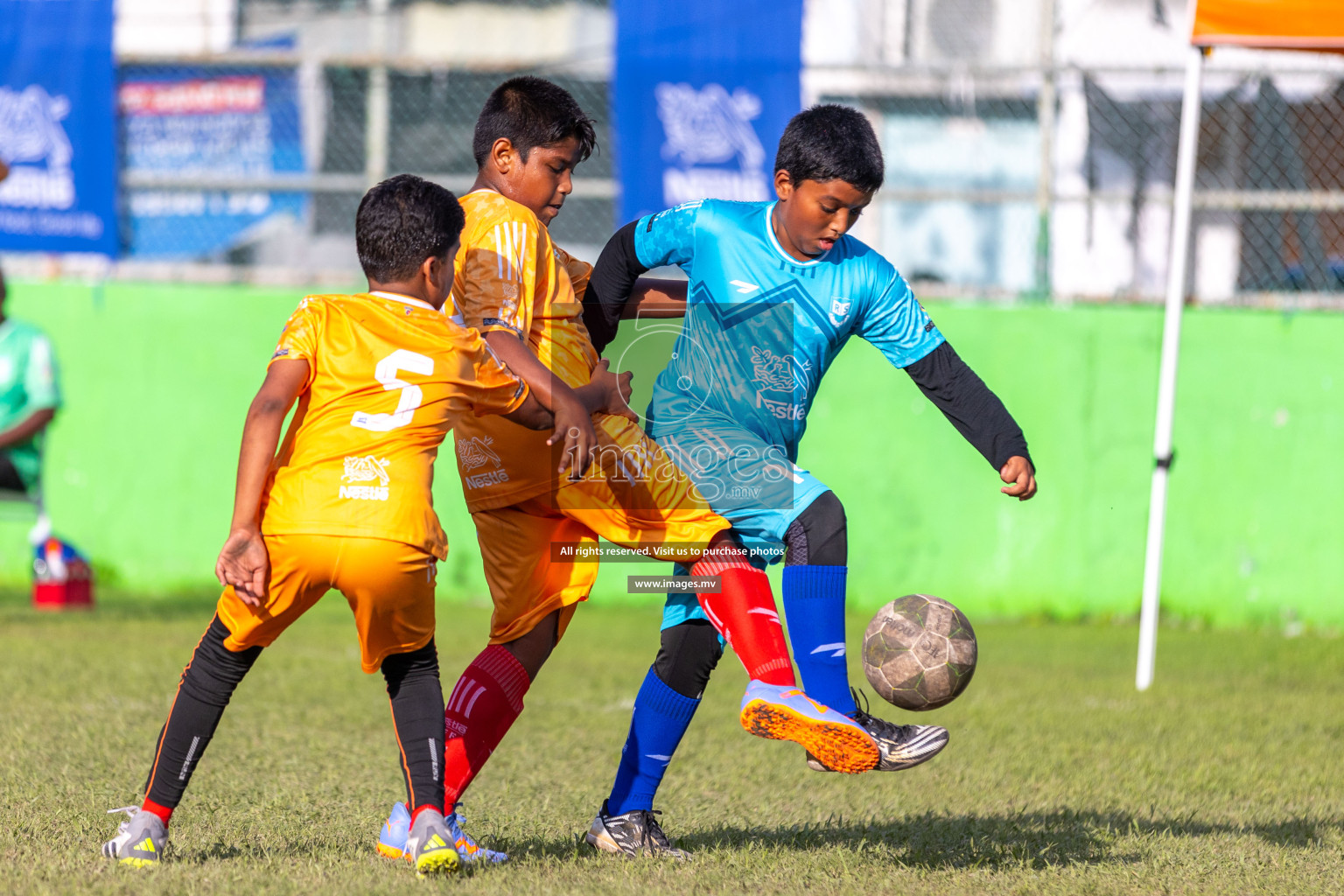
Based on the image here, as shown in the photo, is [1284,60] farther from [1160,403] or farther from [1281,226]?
[1160,403]

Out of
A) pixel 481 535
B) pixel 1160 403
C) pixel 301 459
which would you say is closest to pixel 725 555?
pixel 481 535

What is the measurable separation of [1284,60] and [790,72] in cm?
370

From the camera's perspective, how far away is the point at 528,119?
13.9 ft

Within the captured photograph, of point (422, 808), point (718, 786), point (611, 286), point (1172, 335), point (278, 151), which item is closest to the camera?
point (422, 808)

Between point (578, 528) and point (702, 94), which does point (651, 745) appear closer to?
point (578, 528)

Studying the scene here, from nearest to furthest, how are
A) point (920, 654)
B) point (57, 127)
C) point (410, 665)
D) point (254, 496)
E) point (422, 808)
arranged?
1. point (254, 496)
2. point (422, 808)
3. point (410, 665)
4. point (920, 654)
5. point (57, 127)

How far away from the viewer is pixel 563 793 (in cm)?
520

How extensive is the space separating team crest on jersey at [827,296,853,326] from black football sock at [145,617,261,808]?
1.76 meters

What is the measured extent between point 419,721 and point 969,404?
1.72m

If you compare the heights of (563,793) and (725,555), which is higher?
(725,555)

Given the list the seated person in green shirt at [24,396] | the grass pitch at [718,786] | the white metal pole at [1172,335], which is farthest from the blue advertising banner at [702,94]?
the seated person in green shirt at [24,396]

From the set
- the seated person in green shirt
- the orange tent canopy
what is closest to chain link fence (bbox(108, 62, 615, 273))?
the seated person in green shirt

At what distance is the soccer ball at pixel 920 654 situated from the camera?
164 inches

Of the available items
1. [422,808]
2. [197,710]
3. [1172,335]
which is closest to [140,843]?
[197,710]
